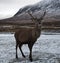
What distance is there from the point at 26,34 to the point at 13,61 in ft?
6.07

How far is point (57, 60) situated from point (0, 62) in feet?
11.3

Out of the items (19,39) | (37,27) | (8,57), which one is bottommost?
(8,57)

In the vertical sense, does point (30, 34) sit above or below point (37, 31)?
below

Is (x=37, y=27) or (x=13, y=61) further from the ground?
(x=37, y=27)

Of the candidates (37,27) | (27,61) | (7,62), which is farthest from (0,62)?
(37,27)

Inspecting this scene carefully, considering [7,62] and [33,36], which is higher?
[33,36]

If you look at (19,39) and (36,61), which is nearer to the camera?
(36,61)

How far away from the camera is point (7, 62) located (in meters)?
16.0

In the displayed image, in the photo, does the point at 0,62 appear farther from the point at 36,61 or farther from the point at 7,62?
the point at 36,61

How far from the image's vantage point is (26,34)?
1638 cm

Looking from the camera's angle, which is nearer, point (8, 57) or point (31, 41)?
point (31, 41)

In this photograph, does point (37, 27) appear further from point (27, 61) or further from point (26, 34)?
point (27, 61)

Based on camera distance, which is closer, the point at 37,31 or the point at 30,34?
the point at 37,31

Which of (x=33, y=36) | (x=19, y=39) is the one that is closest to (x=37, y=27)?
(x=33, y=36)
